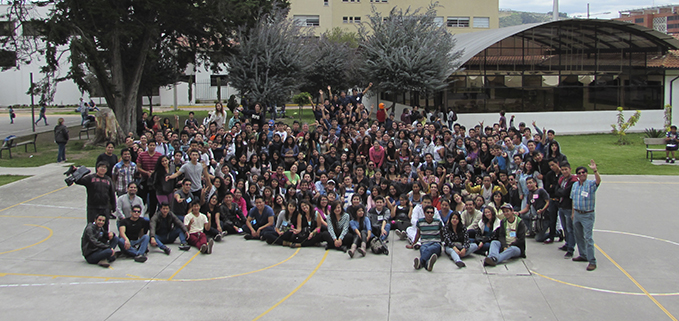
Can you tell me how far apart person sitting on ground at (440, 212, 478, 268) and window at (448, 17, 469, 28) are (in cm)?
5458

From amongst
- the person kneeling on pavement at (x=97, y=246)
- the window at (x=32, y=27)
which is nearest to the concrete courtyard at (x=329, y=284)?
the person kneeling on pavement at (x=97, y=246)

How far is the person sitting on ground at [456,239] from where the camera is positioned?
30.7 ft

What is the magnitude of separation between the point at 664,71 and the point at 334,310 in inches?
1109

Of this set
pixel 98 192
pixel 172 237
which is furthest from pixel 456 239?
pixel 98 192

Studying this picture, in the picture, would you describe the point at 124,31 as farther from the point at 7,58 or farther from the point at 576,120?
the point at 576,120

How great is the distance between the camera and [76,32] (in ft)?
67.9

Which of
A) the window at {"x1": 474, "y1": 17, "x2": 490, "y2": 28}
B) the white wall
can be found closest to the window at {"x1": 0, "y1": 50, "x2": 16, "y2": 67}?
the white wall

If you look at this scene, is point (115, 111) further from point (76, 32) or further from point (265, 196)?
point (265, 196)

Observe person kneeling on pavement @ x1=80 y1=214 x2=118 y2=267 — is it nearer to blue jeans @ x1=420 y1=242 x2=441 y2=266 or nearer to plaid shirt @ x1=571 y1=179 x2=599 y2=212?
blue jeans @ x1=420 y1=242 x2=441 y2=266

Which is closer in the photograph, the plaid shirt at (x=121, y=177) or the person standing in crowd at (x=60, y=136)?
the plaid shirt at (x=121, y=177)

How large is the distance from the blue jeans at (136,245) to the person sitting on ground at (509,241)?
583cm

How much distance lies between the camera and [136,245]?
9641mm

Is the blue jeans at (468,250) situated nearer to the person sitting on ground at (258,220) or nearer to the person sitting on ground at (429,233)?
the person sitting on ground at (429,233)

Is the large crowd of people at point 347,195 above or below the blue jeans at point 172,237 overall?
above
